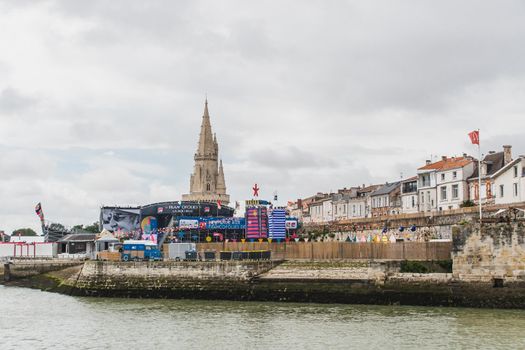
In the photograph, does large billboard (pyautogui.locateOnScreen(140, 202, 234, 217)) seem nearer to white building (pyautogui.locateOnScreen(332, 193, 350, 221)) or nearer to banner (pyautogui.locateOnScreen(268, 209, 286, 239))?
banner (pyautogui.locateOnScreen(268, 209, 286, 239))

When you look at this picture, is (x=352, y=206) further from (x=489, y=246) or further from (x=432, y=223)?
(x=489, y=246)

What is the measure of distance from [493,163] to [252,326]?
44.7m

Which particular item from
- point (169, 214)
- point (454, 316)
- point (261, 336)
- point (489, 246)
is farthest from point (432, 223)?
point (169, 214)

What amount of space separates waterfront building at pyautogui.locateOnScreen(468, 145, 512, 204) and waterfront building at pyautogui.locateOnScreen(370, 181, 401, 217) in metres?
17.2

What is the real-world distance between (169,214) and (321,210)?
34795mm

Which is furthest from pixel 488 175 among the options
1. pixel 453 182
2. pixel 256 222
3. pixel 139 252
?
pixel 139 252

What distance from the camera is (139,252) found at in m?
59.9

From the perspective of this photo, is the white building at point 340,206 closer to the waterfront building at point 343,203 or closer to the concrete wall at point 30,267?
the waterfront building at point 343,203

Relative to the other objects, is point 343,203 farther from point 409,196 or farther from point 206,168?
point 206,168

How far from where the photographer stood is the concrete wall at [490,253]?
151 feet

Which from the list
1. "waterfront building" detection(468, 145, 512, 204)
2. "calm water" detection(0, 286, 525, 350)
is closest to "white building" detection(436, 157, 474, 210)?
"waterfront building" detection(468, 145, 512, 204)

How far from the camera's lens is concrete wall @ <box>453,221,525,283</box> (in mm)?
45906

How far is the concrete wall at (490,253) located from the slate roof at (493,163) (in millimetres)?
29345

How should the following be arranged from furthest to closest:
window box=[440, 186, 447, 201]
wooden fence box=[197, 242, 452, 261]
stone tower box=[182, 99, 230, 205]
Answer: stone tower box=[182, 99, 230, 205] < window box=[440, 186, 447, 201] < wooden fence box=[197, 242, 452, 261]
